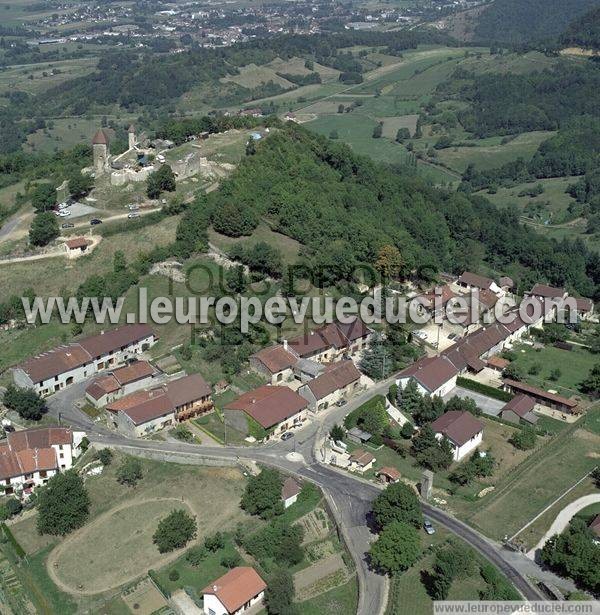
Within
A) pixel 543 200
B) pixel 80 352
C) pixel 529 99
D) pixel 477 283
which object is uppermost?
pixel 80 352

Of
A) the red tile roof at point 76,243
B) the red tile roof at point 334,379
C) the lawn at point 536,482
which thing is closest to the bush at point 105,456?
the red tile roof at point 334,379

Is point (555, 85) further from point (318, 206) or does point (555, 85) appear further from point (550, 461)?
point (550, 461)

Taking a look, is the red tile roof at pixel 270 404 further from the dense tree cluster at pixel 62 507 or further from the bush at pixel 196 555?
the dense tree cluster at pixel 62 507

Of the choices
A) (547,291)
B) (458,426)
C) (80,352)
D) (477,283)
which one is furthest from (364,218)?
(80,352)

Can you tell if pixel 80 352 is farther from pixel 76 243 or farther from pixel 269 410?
pixel 269 410

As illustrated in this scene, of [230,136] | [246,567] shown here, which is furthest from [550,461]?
[230,136]

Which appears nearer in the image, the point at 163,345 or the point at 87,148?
the point at 163,345

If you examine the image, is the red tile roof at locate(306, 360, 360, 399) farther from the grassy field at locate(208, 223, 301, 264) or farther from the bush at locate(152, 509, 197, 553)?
the bush at locate(152, 509, 197, 553)

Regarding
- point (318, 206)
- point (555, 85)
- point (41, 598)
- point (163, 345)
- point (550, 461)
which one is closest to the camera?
point (41, 598)
